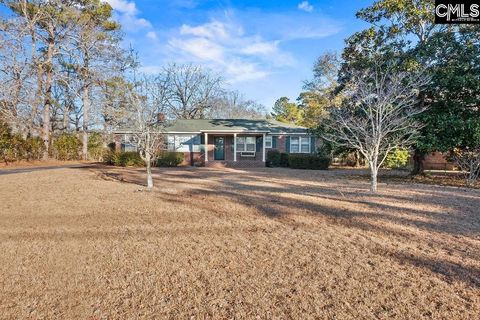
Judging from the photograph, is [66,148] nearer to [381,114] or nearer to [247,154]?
[247,154]

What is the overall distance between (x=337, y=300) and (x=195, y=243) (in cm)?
234

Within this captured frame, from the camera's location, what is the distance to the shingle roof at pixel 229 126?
2250 cm

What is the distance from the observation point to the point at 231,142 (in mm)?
23219

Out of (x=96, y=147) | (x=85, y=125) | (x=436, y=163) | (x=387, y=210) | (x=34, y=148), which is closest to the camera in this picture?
(x=387, y=210)

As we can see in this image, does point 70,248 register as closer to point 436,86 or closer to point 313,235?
point 313,235

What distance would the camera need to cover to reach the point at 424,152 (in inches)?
520

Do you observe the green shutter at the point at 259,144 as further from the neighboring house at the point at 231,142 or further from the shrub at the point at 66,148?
the shrub at the point at 66,148

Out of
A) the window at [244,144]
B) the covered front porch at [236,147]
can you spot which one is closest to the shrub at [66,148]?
the covered front porch at [236,147]

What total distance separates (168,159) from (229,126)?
5.78 metres

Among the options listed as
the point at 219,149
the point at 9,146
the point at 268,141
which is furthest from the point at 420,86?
the point at 9,146

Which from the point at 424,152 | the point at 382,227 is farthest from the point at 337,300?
the point at 424,152

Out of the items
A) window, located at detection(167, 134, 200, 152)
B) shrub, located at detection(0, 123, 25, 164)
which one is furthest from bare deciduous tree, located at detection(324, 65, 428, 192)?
shrub, located at detection(0, 123, 25, 164)

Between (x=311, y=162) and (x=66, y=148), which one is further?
(x=66, y=148)

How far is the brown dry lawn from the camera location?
9.07 ft
